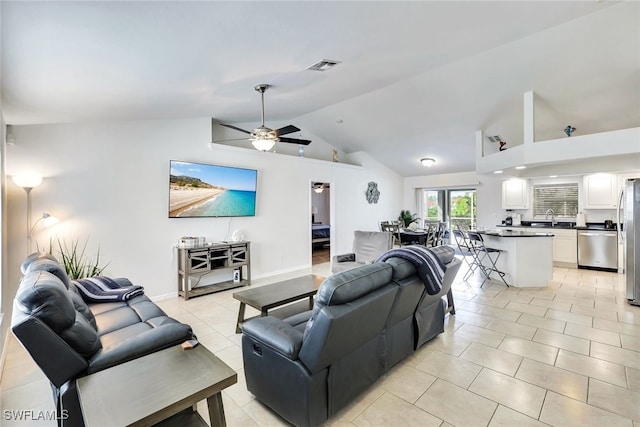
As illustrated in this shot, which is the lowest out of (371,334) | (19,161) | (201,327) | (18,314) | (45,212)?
(201,327)

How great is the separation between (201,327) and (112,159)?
265cm

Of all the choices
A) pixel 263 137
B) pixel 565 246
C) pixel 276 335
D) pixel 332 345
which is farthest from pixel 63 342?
pixel 565 246

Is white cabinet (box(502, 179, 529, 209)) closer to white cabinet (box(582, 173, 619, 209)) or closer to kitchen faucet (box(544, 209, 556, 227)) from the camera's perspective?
kitchen faucet (box(544, 209, 556, 227))

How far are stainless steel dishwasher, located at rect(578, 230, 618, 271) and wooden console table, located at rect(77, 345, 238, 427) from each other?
7.57 metres

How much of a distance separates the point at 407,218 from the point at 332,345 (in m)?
8.03

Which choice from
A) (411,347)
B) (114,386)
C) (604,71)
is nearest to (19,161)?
(114,386)

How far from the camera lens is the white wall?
11.7 ft

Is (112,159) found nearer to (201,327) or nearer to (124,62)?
(124,62)

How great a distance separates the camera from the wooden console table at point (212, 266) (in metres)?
4.53

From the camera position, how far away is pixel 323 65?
3.14 meters

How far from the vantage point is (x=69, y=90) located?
8.38ft

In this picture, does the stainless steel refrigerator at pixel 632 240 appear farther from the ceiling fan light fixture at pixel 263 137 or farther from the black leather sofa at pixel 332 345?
the ceiling fan light fixture at pixel 263 137

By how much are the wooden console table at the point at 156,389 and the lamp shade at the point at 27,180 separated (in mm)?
2933

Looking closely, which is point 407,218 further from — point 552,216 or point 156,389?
point 156,389
